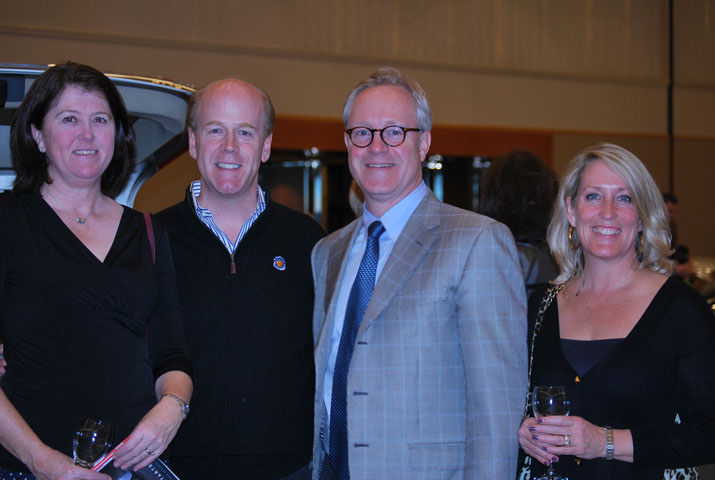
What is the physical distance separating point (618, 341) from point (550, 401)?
0.34 m

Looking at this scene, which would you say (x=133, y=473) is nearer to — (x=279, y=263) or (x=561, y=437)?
(x=279, y=263)

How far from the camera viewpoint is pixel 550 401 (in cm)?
199

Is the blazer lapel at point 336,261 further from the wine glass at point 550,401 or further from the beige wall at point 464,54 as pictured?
the beige wall at point 464,54

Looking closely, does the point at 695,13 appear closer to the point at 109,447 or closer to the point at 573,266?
the point at 573,266

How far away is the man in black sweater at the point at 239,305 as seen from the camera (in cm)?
226

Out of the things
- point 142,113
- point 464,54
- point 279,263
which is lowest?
point 279,263

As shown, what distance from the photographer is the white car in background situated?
89.0 inches

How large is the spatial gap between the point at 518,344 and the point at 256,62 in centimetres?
756

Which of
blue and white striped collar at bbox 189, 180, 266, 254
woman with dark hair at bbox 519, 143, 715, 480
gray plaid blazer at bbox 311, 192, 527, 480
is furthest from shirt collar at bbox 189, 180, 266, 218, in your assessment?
woman with dark hair at bbox 519, 143, 715, 480

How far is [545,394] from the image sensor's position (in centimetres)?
200

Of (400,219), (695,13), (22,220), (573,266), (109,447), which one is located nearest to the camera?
(109,447)

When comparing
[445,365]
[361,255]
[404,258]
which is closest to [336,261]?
[361,255]

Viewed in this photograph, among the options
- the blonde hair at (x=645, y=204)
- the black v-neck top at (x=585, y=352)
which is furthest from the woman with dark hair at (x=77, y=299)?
the blonde hair at (x=645, y=204)

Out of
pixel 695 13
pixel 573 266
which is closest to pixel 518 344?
pixel 573 266
